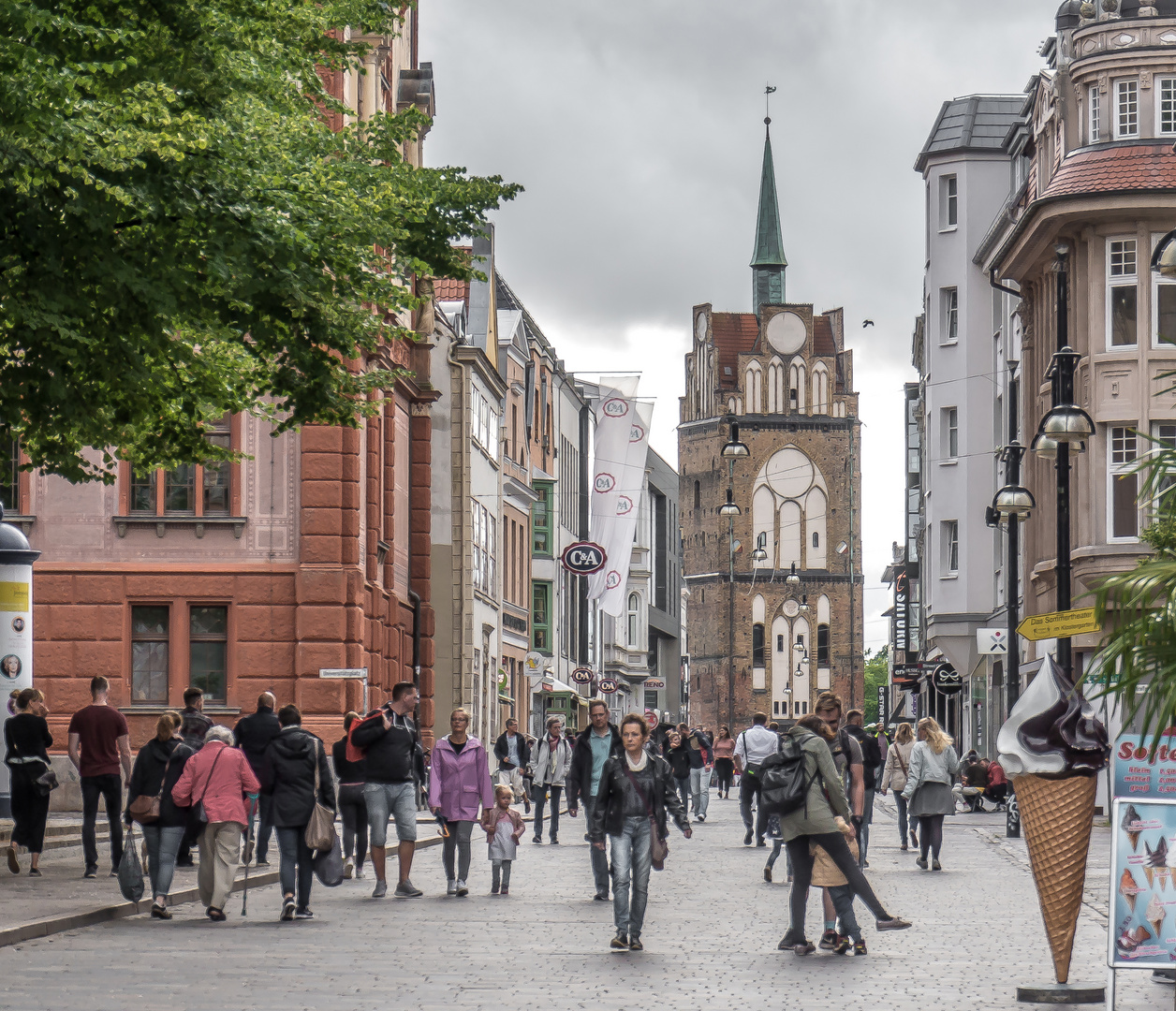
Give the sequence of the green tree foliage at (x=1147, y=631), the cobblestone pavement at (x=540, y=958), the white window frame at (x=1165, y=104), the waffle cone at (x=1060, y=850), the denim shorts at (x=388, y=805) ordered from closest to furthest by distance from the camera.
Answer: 1. the green tree foliage at (x=1147, y=631)
2. the cobblestone pavement at (x=540, y=958)
3. the waffle cone at (x=1060, y=850)
4. the denim shorts at (x=388, y=805)
5. the white window frame at (x=1165, y=104)

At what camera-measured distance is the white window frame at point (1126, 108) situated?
130 feet

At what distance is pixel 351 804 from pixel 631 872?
240 inches

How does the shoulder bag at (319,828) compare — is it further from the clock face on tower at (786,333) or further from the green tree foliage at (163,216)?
the clock face on tower at (786,333)

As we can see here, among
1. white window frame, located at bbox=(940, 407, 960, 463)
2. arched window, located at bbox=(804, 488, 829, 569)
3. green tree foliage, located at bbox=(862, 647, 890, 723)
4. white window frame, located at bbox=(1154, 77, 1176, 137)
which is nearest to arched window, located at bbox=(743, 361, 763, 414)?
arched window, located at bbox=(804, 488, 829, 569)

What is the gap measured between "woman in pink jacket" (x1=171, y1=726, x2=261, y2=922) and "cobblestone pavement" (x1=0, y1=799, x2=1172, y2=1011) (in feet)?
1.20

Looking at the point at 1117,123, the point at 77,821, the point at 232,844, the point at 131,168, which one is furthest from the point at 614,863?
the point at 1117,123

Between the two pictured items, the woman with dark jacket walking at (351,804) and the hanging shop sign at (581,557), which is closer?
the woman with dark jacket walking at (351,804)

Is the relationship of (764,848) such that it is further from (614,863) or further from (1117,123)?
(1117,123)

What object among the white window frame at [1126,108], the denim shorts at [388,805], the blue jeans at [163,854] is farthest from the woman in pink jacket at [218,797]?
the white window frame at [1126,108]

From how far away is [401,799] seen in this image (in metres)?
18.6

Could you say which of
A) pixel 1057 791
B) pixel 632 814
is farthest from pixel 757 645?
pixel 1057 791

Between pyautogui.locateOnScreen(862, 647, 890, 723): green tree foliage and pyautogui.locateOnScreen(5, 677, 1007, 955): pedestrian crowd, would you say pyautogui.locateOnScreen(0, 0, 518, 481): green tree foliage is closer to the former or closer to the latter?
pyautogui.locateOnScreen(5, 677, 1007, 955): pedestrian crowd

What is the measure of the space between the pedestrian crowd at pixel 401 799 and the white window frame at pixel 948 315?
3271 cm

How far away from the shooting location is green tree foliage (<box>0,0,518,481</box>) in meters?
14.6
